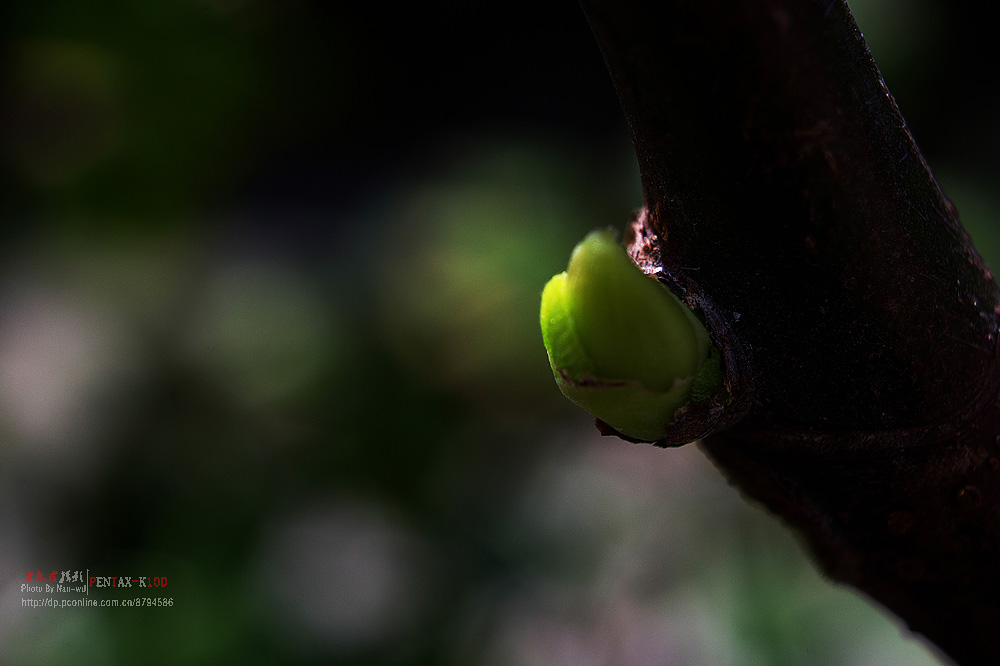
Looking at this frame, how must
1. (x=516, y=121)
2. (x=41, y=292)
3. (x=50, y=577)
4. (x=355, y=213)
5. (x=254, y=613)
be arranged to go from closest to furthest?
(x=254, y=613) < (x=50, y=577) < (x=41, y=292) < (x=355, y=213) < (x=516, y=121)

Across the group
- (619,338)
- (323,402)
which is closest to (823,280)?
(619,338)

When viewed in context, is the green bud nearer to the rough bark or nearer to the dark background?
the rough bark

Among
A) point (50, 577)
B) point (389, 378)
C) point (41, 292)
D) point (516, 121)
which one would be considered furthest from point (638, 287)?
point (516, 121)

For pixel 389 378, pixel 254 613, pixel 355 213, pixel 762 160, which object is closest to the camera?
pixel 762 160

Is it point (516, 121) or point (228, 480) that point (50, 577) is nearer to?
point (228, 480)

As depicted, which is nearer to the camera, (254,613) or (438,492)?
(254,613)

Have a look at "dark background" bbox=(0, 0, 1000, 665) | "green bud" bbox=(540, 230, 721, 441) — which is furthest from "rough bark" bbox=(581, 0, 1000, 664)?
"dark background" bbox=(0, 0, 1000, 665)
